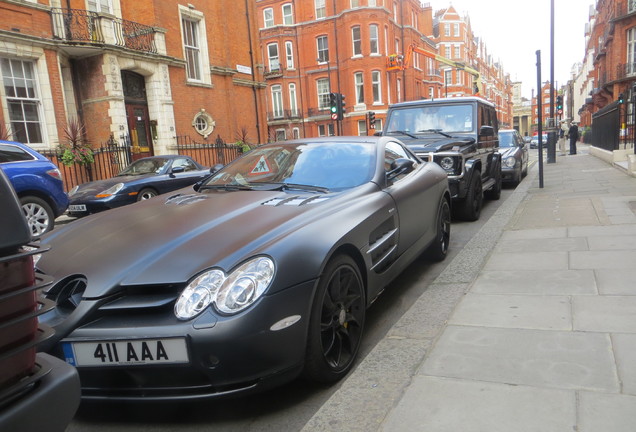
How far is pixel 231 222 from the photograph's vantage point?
2.75m

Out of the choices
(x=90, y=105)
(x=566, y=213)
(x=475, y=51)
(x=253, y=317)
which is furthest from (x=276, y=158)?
(x=475, y=51)

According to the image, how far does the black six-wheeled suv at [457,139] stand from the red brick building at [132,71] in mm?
11114

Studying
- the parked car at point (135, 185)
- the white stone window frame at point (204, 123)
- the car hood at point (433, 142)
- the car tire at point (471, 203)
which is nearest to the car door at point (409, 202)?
the car hood at point (433, 142)

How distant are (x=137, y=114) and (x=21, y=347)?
18.1 metres

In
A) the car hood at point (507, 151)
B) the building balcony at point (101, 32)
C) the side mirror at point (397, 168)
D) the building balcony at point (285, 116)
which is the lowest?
the car hood at point (507, 151)

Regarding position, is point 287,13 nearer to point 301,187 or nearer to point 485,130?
point 485,130

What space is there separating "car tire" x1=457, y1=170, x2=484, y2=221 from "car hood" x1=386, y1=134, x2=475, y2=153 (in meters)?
0.56

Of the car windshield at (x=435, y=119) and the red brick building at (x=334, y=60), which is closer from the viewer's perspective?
the car windshield at (x=435, y=119)

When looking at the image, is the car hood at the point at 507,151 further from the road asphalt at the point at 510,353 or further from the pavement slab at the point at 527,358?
the pavement slab at the point at 527,358

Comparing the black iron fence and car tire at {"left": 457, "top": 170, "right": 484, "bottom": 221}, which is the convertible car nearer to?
car tire at {"left": 457, "top": 170, "right": 484, "bottom": 221}

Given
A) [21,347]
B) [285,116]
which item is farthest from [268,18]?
[21,347]

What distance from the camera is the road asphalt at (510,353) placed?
2.10 m

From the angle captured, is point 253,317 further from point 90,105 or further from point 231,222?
point 90,105

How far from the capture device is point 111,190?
30.5 ft
